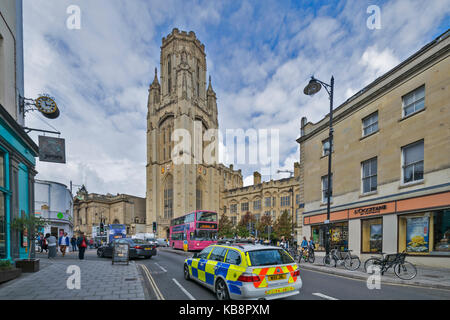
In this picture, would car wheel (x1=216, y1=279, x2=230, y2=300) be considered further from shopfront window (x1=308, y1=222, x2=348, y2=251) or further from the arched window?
the arched window

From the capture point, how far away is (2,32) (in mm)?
10562

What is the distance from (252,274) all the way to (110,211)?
3206 inches

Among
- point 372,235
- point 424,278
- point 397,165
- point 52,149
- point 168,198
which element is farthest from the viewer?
point 168,198

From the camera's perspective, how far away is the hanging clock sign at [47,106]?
13125 millimetres

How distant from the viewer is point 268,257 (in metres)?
5.79

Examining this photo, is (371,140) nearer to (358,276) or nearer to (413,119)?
(413,119)

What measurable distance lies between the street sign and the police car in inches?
444

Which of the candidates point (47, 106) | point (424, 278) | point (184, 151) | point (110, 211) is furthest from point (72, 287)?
point (110, 211)

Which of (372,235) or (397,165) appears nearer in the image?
(397,165)

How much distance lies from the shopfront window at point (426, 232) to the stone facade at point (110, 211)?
2571 inches

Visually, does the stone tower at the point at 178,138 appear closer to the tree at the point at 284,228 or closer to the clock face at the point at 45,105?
the tree at the point at 284,228

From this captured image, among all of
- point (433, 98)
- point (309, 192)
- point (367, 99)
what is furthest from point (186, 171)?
point (433, 98)

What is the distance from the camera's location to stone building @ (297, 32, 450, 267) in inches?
452

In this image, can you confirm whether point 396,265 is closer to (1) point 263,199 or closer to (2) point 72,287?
(2) point 72,287
